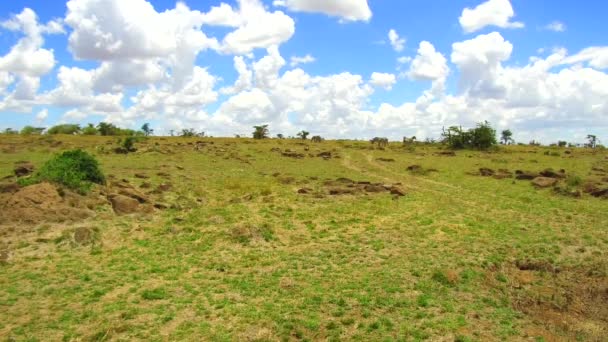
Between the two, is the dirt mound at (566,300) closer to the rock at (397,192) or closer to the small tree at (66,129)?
the rock at (397,192)

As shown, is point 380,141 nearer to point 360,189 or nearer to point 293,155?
point 293,155

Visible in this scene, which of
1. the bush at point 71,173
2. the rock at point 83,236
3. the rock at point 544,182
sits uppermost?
the bush at point 71,173

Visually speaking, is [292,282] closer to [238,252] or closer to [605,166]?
[238,252]

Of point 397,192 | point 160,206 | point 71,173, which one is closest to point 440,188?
point 397,192

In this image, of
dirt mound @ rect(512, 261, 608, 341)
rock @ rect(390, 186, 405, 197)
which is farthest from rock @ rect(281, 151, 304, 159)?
dirt mound @ rect(512, 261, 608, 341)

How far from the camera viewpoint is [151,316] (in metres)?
11.5

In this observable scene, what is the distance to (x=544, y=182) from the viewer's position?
1267 inches

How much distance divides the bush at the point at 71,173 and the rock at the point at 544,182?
90.5 ft

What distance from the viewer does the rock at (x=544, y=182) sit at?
31.7 meters

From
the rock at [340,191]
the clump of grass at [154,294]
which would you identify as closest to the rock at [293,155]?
the rock at [340,191]

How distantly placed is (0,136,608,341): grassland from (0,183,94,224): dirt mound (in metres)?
0.63

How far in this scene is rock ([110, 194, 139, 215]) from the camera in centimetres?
2102

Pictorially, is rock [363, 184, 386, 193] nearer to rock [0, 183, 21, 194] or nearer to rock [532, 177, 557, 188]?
rock [532, 177, 557, 188]

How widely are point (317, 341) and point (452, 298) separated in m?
4.39
